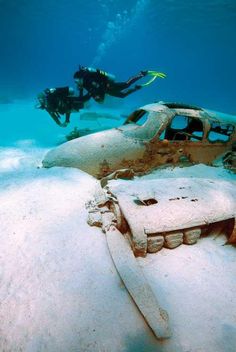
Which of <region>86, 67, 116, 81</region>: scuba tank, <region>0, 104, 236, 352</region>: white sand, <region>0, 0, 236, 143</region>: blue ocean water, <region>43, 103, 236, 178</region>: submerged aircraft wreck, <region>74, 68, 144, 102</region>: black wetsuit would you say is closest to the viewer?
<region>0, 104, 236, 352</region>: white sand

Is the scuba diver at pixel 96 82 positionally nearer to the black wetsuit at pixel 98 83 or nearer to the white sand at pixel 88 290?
the black wetsuit at pixel 98 83

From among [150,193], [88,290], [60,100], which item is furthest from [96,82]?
[88,290]

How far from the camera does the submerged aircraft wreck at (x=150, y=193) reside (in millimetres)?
2816

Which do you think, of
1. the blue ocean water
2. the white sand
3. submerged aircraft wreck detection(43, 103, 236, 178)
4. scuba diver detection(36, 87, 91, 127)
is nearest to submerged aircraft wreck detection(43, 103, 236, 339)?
submerged aircraft wreck detection(43, 103, 236, 178)

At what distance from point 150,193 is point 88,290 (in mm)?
1705

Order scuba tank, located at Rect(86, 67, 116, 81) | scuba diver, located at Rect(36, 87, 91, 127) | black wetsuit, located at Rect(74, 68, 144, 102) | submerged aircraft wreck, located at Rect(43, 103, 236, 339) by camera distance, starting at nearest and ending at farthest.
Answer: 1. submerged aircraft wreck, located at Rect(43, 103, 236, 339)
2. scuba tank, located at Rect(86, 67, 116, 81)
3. black wetsuit, located at Rect(74, 68, 144, 102)
4. scuba diver, located at Rect(36, 87, 91, 127)

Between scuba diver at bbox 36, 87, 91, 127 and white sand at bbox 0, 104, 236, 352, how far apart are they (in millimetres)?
5802

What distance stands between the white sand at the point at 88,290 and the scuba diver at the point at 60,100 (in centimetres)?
580

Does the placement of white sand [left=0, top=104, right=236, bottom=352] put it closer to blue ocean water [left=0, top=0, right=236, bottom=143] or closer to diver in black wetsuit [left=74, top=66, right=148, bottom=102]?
diver in black wetsuit [left=74, top=66, right=148, bottom=102]

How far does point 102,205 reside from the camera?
3.75 meters

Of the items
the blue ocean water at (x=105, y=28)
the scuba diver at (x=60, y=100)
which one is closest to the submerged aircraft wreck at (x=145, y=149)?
the scuba diver at (x=60, y=100)

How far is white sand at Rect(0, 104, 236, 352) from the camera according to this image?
193cm

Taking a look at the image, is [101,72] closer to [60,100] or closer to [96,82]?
[96,82]

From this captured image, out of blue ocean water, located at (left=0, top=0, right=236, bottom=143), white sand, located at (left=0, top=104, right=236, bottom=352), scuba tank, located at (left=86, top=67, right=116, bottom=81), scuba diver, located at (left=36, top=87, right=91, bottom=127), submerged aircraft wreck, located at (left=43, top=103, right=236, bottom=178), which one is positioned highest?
blue ocean water, located at (left=0, top=0, right=236, bottom=143)
